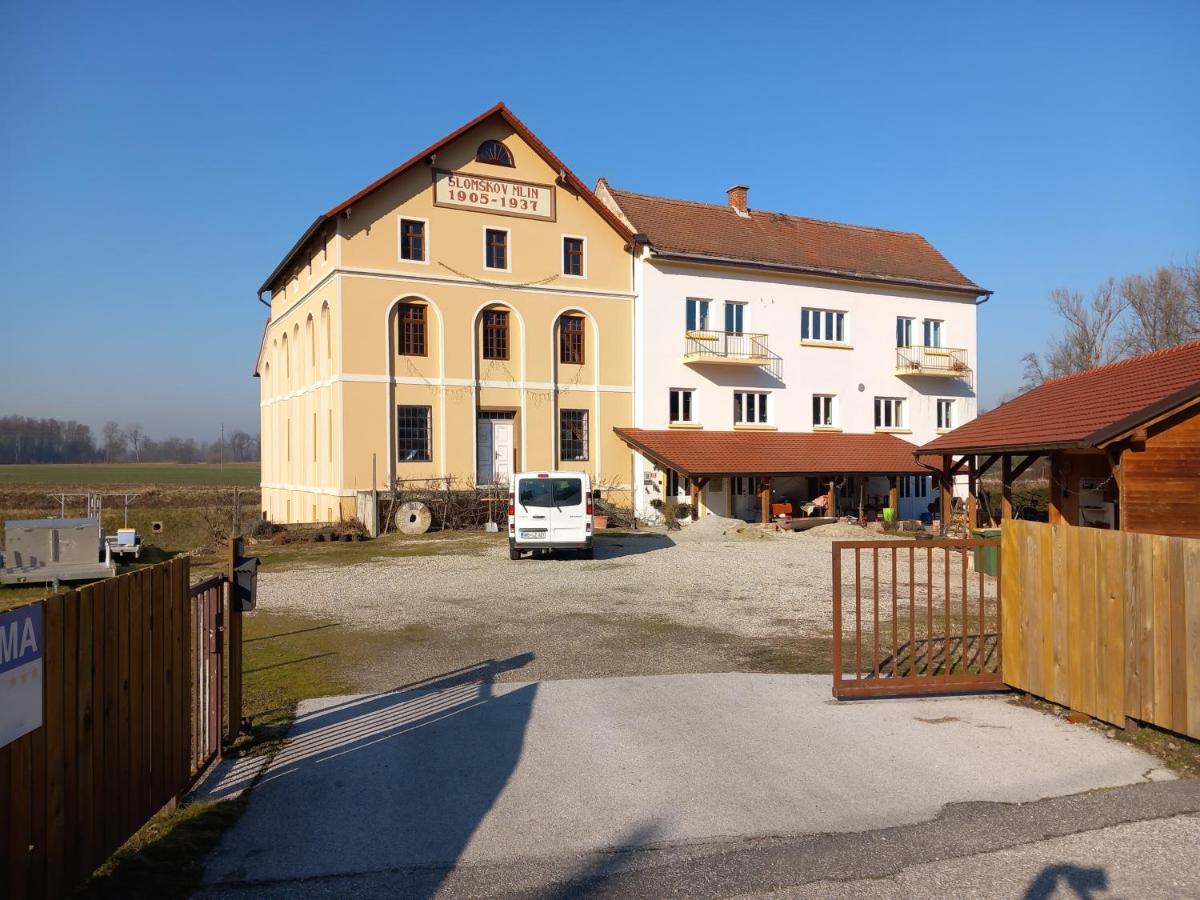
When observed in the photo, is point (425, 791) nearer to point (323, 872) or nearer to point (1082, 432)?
point (323, 872)

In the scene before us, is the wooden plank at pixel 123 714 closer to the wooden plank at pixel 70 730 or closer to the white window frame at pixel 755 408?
the wooden plank at pixel 70 730

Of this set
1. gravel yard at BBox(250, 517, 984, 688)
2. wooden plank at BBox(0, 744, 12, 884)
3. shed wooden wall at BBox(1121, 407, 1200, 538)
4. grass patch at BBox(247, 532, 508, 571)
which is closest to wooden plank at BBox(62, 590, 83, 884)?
wooden plank at BBox(0, 744, 12, 884)

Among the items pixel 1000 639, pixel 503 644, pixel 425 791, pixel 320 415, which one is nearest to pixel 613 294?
pixel 320 415

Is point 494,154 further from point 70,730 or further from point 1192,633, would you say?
point 70,730

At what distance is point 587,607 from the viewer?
1441cm

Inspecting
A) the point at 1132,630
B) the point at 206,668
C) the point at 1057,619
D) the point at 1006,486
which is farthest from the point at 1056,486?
the point at 206,668

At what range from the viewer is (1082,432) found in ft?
57.9

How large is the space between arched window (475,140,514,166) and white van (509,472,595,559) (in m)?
15.5

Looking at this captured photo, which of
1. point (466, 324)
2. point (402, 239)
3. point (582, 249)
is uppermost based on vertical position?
point (582, 249)

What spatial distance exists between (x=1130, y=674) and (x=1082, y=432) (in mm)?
11943

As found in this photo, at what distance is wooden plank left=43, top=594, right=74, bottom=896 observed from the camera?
3.99 metres

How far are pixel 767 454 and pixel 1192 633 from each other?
88.1ft

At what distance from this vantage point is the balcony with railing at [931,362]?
38562mm

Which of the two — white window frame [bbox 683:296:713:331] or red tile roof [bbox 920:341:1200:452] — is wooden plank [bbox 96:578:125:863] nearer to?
red tile roof [bbox 920:341:1200:452]
